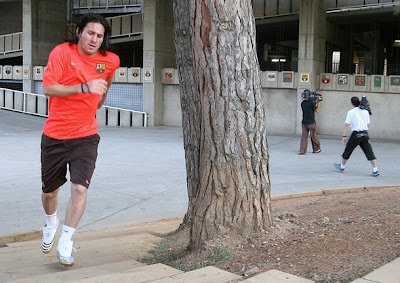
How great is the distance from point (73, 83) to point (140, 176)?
19.9 ft

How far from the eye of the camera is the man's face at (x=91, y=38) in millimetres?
4000

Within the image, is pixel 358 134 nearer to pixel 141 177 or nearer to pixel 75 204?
pixel 141 177

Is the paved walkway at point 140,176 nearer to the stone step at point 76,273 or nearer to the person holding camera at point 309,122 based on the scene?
the person holding camera at point 309,122

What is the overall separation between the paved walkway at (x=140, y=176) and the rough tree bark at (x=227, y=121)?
2954mm

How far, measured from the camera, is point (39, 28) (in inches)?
953

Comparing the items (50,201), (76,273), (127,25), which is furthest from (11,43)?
(76,273)

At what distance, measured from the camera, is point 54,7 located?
81.0ft

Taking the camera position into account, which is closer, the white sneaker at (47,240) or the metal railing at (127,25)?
the white sneaker at (47,240)

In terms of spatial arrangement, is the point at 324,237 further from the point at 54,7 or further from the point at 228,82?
the point at 54,7

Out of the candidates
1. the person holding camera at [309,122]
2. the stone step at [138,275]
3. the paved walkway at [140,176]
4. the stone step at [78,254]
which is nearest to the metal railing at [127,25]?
the paved walkway at [140,176]

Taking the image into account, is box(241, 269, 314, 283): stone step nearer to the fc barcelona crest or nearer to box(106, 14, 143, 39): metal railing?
the fc barcelona crest

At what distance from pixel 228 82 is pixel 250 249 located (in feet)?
4.09


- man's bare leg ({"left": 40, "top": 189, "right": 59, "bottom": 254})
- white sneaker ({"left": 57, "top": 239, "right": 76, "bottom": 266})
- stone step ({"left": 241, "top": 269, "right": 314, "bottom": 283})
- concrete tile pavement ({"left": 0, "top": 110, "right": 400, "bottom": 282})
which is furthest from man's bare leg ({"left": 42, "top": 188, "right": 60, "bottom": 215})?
stone step ({"left": 241, "top": 269, "right": 314, "bottom": 283})

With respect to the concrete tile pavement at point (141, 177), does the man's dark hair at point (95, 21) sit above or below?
above
